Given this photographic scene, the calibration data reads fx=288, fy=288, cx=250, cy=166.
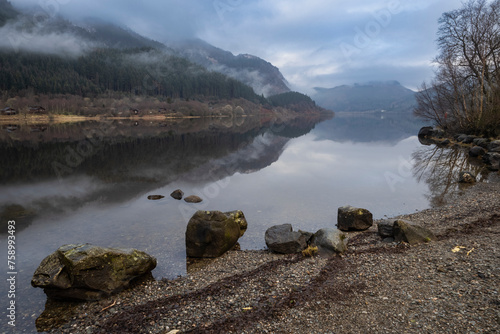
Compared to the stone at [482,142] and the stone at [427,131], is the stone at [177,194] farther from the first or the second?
the stone at [427,131]

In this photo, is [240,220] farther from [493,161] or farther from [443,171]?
[493,161]

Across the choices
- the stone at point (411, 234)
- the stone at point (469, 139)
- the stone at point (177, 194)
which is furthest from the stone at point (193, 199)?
the stone at point (469, 139)

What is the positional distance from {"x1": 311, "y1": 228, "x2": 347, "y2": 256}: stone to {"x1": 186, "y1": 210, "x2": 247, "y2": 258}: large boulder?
3.35 m

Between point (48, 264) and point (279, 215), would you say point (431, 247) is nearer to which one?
point (279, 215)

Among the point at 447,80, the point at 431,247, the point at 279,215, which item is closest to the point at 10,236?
the point at 279,215

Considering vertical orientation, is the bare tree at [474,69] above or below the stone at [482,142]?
above

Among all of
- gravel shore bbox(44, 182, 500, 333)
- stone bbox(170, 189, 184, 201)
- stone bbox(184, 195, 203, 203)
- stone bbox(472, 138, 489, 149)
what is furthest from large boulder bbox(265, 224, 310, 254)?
stone bbox(472, 138, 489, 149)

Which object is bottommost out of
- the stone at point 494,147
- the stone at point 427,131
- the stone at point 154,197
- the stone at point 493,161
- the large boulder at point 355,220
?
the stone at point 154,197

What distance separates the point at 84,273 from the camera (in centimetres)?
808

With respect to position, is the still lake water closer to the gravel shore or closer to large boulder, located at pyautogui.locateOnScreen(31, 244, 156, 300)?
large boulder, located at pyautogui.locateOnScreen(31, 244, 156, 300)

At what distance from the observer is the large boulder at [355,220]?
13.0 m

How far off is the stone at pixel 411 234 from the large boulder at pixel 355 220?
2.05 m

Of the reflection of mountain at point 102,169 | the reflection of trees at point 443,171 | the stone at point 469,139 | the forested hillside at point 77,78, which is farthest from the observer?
the forested hillside at point 77,78

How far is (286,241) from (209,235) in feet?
9.64
